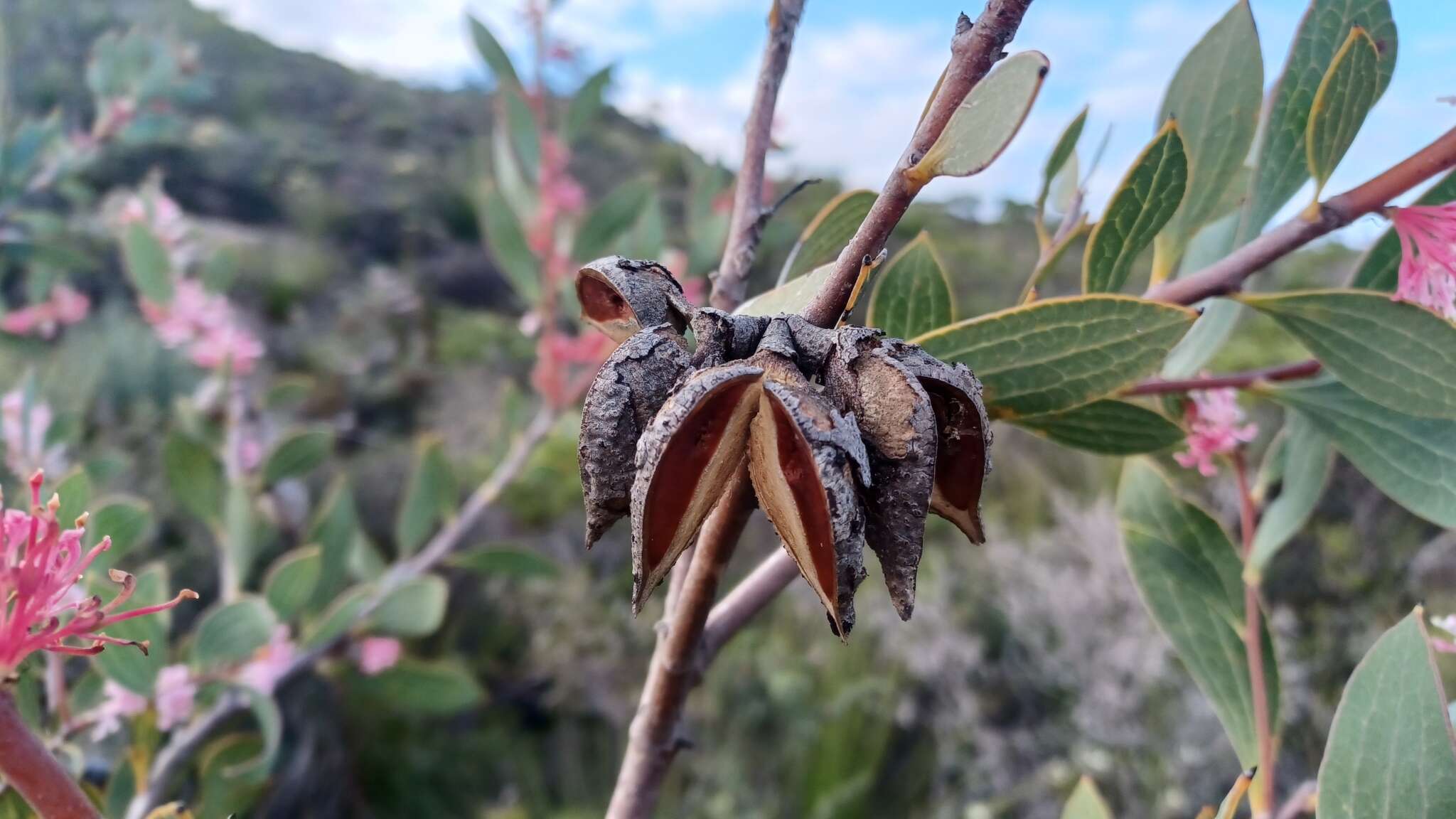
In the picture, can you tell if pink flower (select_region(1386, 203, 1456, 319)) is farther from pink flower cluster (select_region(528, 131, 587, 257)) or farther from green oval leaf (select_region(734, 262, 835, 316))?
pink flower cluster (select_region(528, 131, 587, 257))

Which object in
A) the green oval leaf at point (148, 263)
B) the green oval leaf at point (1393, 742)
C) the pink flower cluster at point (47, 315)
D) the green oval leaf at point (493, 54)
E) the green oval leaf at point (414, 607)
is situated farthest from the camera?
the pink flower cluster at point (47, 315)

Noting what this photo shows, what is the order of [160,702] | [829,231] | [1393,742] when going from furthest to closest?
1. [160,702]
2. [829,231]
3. [1393,742]

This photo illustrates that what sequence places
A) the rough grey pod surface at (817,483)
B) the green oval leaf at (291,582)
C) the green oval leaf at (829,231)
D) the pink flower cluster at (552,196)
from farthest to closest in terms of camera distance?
the pink flower cluster at (552,196)
the green oval leaf at (291,582)
the green oval leaf at (829,231)
the rough grey pod surface at (817,483)

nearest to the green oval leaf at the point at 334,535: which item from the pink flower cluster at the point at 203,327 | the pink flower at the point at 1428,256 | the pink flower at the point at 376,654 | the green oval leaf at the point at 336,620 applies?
the green oval leaf at the point at 336,620

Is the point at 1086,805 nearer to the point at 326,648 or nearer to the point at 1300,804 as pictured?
the point at 1300,804

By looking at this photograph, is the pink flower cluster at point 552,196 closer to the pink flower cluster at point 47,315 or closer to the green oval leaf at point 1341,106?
the pink flower cluster at point 47,315

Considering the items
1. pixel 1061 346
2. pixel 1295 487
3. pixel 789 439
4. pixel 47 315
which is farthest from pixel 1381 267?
pixel 47 315
